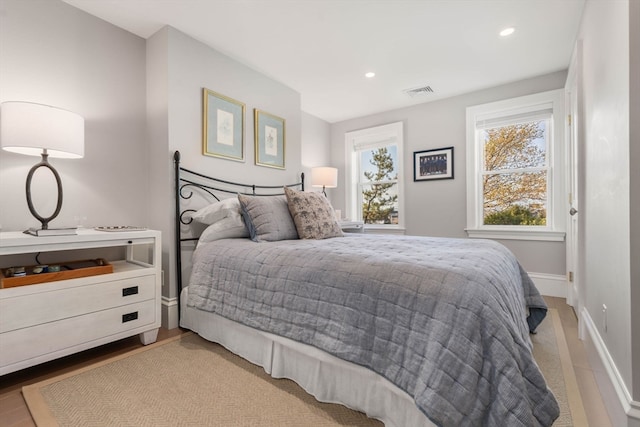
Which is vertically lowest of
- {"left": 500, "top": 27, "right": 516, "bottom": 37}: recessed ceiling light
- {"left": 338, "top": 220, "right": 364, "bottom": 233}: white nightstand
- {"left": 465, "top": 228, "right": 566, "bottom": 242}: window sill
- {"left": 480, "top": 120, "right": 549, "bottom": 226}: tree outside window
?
{"left": 465, "top": 228, "right": 566, "bottom": 242}: window sill

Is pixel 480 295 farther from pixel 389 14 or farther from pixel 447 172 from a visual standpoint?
pixel 447 172

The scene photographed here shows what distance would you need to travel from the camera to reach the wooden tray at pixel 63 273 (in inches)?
61.0

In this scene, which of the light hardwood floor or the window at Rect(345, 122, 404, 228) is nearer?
the light hardwood floor

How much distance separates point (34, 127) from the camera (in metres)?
1.69

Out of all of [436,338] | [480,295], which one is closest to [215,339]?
[436,338]

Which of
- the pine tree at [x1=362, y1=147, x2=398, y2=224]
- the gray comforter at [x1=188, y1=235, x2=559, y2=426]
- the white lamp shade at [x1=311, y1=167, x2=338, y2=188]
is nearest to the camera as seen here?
the gray comforter at [x1=188, y1=235, x2=559, y2=426]

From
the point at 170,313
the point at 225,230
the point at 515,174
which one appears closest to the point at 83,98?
the point at 225,230

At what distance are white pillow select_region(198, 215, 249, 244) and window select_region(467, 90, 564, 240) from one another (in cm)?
279

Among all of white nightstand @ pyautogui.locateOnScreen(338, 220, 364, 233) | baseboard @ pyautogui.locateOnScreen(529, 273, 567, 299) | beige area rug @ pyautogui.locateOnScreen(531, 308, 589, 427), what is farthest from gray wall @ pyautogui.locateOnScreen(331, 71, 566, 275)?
beige area rug @ pyautogui.locateOnScreen(531, 308, 589, 427)

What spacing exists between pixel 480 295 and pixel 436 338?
8.6 inches

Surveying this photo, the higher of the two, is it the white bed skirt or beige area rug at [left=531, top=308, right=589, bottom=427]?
the white bed skirt

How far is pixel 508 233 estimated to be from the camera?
3500 millimetres

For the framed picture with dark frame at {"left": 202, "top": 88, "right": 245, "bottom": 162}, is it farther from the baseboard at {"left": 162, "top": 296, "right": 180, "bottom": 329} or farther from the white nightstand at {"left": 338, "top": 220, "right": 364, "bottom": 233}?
the white nightstand at {"left": 338, "top": 220, "right": 364, "bottom": 233}

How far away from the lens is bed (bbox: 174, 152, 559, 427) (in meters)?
0.98
